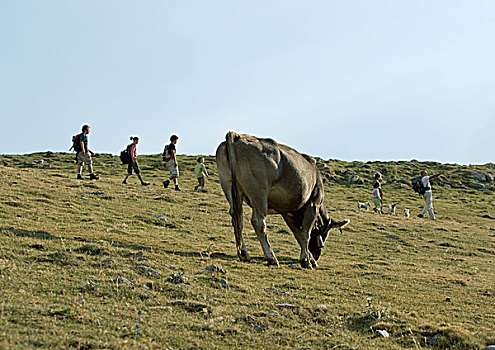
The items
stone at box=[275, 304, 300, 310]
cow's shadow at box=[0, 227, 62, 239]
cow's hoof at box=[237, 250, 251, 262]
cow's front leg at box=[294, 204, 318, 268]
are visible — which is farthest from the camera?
cow's front leg at box=[294, 204, 318, 268]

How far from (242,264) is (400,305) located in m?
3.74

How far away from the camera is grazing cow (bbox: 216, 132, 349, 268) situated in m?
12.5

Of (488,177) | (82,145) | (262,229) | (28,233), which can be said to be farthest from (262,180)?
(488,177)

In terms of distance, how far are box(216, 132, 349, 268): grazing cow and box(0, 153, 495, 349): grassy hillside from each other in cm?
87

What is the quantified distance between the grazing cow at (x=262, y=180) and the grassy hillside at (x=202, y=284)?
0.87 meters

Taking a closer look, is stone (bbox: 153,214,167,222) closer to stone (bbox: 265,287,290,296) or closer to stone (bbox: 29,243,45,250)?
stone (bbox: 29,243,45,250)

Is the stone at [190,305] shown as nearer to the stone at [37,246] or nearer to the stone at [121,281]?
the stone at [121,281]

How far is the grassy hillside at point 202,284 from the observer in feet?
21.3

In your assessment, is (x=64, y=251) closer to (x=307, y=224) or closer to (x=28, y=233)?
(x=28, y=233)

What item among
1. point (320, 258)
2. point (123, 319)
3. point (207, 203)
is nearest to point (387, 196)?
point (207, 203)

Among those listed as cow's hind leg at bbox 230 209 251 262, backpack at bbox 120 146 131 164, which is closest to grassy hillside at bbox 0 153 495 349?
cow's hind leg at bbox 230 209 251 262

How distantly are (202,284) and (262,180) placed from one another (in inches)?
161

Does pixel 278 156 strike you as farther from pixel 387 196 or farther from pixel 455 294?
pixel 387 196

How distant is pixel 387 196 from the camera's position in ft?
140
